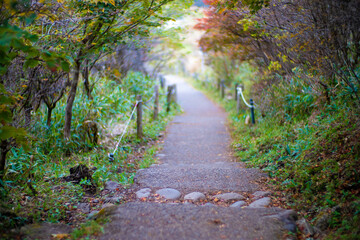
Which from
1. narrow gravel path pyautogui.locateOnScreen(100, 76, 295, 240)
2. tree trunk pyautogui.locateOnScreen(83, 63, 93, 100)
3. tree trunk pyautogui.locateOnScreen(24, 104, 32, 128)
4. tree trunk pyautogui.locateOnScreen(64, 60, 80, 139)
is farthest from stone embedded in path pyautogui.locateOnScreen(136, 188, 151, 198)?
tree trunk pyautogui.locateOnScreen(83, 63, 93, 100)

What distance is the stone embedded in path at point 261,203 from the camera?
150 inches

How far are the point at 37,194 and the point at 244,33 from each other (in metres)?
6.40

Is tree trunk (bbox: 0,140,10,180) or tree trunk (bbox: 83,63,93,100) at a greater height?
tree trunk (bbox: 83,63,93,100)

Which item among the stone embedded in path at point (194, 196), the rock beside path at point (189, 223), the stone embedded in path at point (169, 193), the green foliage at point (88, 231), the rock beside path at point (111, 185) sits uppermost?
the rock beside path at point (189, 223)

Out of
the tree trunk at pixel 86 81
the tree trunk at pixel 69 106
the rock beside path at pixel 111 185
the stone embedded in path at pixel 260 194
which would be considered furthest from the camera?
the tree trunk at pixel 86 81

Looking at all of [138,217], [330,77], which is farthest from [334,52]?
[138,217]

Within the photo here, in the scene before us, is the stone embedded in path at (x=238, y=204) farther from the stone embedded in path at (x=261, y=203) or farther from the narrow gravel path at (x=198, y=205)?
the stone embedded in path at (x=261, y=203)

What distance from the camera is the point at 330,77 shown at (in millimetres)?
5656

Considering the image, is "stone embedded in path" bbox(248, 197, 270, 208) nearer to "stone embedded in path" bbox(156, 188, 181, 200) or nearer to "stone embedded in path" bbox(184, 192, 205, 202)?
"stone embedded in path" bbox(184, 192, 205, 202)

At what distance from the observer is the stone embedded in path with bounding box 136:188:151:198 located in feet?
14.1

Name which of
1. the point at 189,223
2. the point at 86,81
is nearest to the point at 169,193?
the point at 189,223

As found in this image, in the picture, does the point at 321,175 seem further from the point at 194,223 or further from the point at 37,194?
the point at 37,194

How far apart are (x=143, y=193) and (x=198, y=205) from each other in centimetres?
103

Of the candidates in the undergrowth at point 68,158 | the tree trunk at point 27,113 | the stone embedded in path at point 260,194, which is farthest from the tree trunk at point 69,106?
the stone embedded in path at point 260,194
